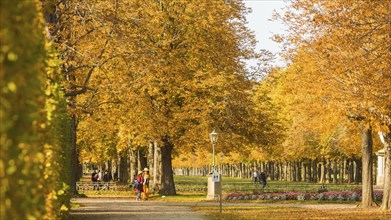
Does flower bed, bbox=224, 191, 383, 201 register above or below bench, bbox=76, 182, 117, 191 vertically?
above

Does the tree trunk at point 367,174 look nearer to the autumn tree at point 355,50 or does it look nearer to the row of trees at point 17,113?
the autumn tree at point 355,50

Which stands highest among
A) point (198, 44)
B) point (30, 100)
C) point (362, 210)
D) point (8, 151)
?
point (198, 44)

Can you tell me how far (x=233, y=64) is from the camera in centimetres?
4453

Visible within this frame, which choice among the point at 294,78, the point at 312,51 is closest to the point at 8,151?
the point at 312,51

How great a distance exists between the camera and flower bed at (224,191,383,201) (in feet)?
129

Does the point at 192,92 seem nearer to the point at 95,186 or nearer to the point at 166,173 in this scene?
the point at 166,173

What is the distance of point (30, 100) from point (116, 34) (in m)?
17.4

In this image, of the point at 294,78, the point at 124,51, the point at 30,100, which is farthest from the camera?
the point at 294,78

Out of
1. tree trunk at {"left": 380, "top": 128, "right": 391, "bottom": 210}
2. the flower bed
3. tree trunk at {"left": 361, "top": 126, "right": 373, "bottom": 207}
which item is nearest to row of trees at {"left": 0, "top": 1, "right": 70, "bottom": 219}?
tree trunk at {"left": 380, "top": 128, "right": 391, "bottom": 210}

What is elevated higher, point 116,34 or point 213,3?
point 213,3

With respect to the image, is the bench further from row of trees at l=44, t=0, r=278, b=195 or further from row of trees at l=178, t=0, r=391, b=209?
row of trees at l=178, t=0, r=391, b=209

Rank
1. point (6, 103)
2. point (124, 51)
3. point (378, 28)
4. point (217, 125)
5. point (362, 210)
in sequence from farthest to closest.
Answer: point (217, 125)
point (362, 210)
point (124, 51)
point (378, 28)
point (6, 103)

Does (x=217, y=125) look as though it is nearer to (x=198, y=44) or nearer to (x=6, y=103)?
(x=198, y=44)

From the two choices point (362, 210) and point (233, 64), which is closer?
point (362, 210)
